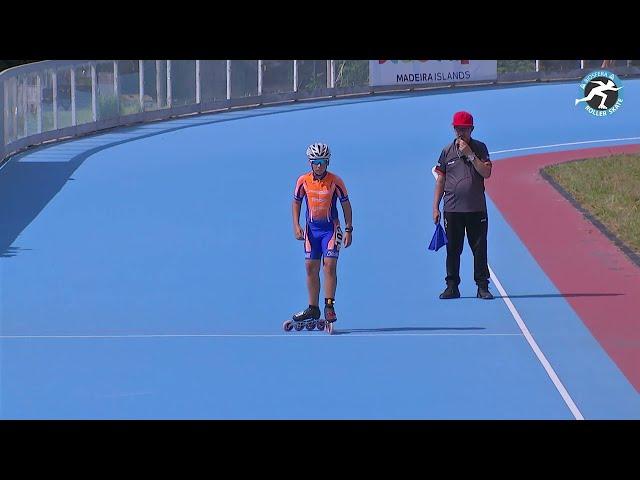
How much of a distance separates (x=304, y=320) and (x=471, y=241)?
108 inches

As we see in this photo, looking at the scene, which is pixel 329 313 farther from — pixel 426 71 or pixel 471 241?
pixel 426 71

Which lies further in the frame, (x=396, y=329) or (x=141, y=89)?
(x=141, y=89)

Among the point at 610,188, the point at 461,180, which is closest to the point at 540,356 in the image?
the point at 461,180

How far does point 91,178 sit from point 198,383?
1535cm

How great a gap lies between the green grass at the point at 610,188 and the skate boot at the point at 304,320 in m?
6.26

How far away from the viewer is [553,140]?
119ft

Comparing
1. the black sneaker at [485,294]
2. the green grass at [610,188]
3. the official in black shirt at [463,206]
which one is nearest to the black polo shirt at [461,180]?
the official in black shirt at [463,206]

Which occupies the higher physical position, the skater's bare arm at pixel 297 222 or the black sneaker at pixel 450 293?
the skater's bare arm at pixel 297 222

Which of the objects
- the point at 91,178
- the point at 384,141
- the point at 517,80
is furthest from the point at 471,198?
the point at 517,80

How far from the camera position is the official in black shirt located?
55.0 feet

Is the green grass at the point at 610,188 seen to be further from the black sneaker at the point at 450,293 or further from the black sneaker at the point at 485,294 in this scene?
the black sneaker at the point at 450,293

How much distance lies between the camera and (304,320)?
1534 cm

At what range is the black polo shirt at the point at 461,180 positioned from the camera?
16781 millimetres
